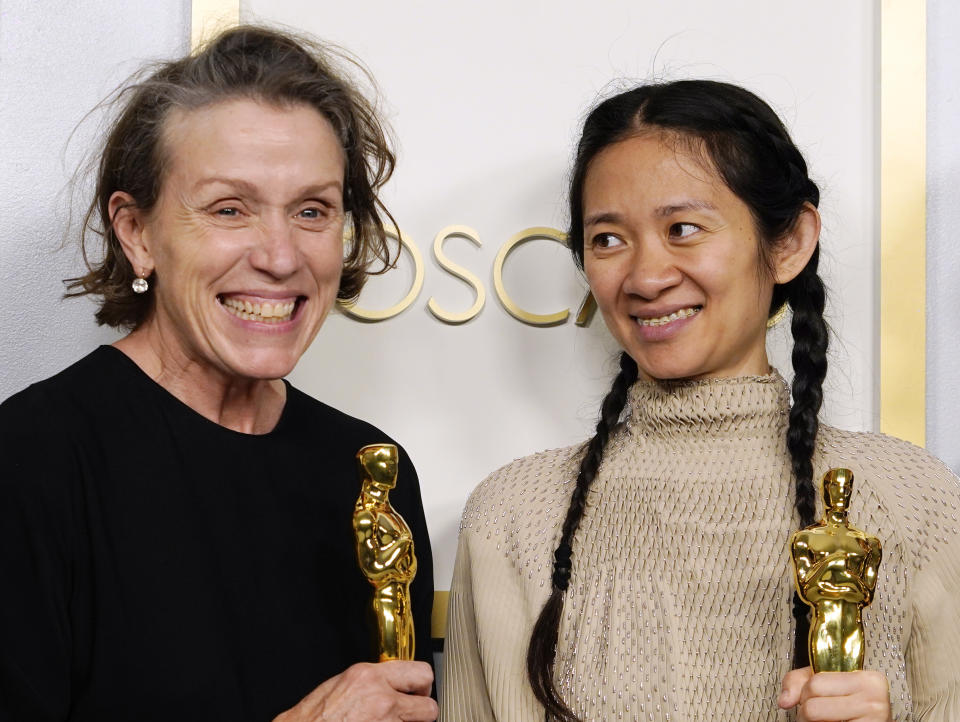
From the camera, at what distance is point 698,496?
4.24ft

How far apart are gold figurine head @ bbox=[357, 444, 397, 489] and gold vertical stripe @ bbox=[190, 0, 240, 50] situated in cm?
73

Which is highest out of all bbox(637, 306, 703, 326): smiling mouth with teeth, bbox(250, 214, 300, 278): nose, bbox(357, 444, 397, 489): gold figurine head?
bbox(250, 214, 300, 278): nose

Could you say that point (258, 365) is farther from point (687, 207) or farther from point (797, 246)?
point (797, 246)

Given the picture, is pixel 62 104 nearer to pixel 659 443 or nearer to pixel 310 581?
pixel 310 581

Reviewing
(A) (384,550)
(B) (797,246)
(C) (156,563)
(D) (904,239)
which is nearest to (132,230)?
(C) (156,563)

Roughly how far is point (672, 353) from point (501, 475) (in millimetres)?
259

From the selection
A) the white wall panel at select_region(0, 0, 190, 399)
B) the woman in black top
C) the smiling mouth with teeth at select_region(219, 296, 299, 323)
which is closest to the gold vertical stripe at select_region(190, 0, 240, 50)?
the white wall panel at select_region(0, 0, 190, 399)

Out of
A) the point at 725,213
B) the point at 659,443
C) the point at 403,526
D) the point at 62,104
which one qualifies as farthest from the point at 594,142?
the point at 62,104

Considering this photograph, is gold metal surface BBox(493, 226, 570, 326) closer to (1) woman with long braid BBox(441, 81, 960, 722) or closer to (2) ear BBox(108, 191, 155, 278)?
(1) woman with long braid BBox(441, 81, 960, 722)

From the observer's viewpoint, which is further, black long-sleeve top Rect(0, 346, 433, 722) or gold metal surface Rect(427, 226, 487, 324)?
gold metal surface Rect(427, 226, 487, 324)

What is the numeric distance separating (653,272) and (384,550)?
1.30ft

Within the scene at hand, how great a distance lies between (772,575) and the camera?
4.07ft

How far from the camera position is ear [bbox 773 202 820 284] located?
1306mm

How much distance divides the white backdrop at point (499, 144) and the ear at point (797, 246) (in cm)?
35
